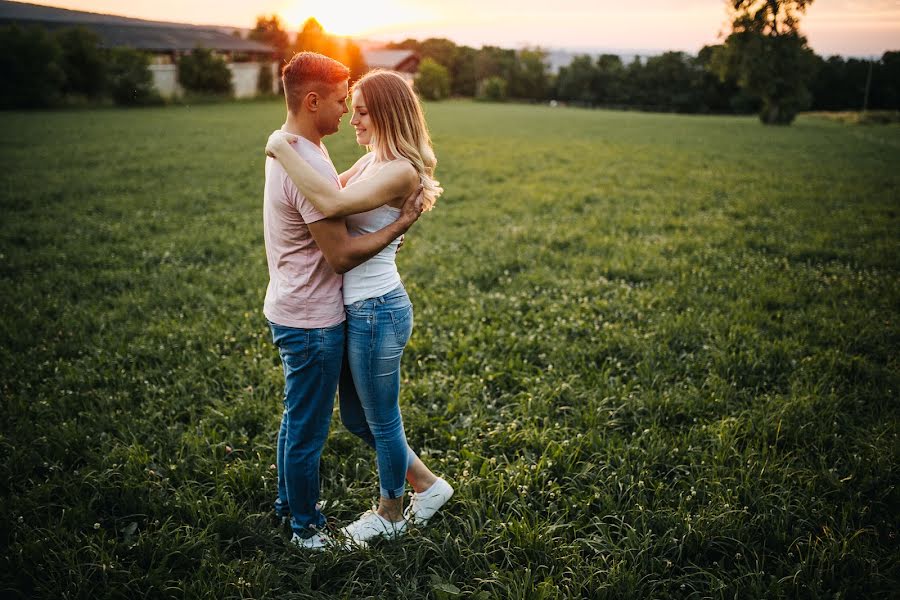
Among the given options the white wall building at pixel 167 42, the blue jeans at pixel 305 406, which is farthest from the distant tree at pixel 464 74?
the blue jeans at pixel 305 406

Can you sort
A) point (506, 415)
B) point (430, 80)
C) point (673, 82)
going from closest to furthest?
1. point (506, 415)
2. point (430, 80)
3. point (673, 82)

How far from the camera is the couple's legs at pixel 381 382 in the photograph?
2912 mm

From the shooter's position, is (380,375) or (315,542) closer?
(380,375)

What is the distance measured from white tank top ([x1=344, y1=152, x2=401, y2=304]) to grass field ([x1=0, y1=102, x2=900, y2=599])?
1.72 meters

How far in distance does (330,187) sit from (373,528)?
2.26 m

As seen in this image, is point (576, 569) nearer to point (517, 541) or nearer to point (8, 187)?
point (517, 541)

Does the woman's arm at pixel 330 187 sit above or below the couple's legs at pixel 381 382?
above

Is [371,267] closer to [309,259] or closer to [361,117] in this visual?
[309,259]

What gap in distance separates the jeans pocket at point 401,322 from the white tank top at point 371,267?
14cm

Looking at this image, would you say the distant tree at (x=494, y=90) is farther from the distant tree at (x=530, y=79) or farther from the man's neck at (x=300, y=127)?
the man's neck at (x=300, y=127)

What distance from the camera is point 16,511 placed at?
343cm

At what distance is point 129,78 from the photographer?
45812mm

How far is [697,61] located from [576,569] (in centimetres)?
10919

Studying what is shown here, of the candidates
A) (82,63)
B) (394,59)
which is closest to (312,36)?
(394,59)
